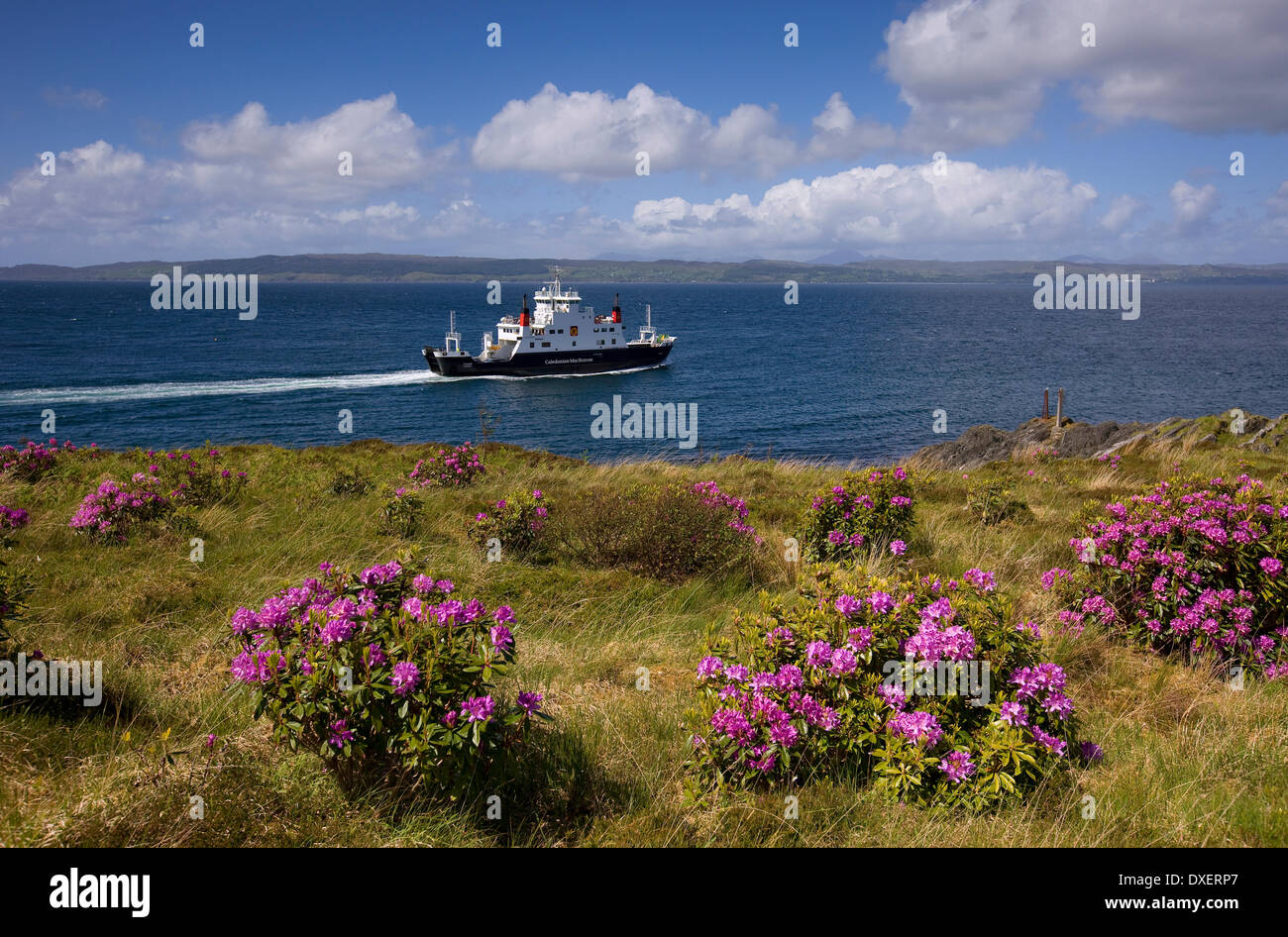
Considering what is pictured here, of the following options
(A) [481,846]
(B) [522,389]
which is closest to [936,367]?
(B) [522,389]

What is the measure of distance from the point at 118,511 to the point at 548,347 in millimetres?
52452

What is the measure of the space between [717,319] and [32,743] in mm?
126891

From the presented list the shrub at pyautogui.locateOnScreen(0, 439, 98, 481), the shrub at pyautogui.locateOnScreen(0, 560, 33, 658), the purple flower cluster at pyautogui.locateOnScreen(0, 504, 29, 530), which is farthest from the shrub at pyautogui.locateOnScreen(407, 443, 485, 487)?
the shrub at pyautogui.locateOnScreen(0, 560, 33, 658)

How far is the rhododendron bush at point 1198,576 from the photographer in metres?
5.63

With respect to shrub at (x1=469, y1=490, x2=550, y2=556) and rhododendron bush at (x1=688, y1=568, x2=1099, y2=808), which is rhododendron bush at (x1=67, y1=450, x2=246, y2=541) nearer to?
shrub at (x1=469, y1=490, x2=550, y2=556)

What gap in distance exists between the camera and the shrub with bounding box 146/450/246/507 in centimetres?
1021

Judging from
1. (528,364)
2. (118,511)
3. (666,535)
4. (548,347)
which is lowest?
(666,535)

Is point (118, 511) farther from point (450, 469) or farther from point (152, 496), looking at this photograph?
point (450, 469)

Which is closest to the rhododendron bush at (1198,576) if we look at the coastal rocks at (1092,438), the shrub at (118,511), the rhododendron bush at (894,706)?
the rhododendron bush at (894,706)

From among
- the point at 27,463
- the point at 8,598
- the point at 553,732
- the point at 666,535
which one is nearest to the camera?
the point at 553,732

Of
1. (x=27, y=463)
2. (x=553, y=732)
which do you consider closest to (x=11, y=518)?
(x=27, y=463)

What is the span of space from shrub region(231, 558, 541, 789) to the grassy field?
355 mm

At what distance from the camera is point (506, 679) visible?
197 inches

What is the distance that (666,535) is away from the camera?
822cm
